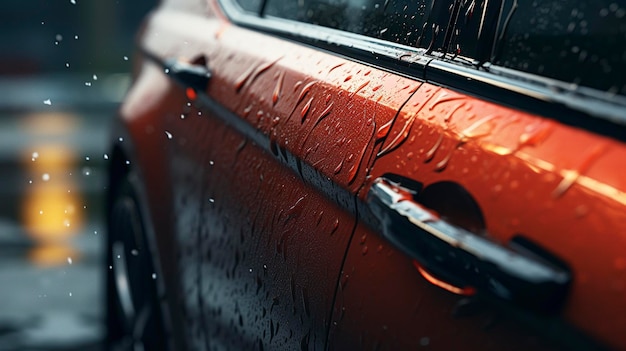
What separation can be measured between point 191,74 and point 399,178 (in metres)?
1.21

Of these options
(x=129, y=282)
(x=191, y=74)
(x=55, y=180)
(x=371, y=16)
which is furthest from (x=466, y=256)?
(x=55, y=180)

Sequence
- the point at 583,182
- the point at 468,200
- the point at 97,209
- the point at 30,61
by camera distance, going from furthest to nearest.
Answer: the point at 30,61 → the point at 97,209 → the point at 468,200 → the point at 583,182

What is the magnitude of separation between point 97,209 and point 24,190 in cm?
81

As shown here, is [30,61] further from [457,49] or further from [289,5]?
[457,49]

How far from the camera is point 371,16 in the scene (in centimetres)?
179

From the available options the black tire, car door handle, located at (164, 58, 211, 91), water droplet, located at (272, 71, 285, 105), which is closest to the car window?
water droplet, located at (272, 71, 285, 105)

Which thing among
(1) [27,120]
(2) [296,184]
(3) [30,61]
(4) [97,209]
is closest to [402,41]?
(2) [296,184]

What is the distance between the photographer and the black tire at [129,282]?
9.43 ft

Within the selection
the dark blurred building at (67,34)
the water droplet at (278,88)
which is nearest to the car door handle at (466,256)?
the water droplet at (278,88)

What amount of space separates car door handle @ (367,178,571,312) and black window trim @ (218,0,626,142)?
0.16 m

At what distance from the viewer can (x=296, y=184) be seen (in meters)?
1.73

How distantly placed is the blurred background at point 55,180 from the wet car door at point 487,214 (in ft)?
7.30

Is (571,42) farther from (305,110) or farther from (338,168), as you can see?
(305,110)

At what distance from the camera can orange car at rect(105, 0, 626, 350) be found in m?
1.02
